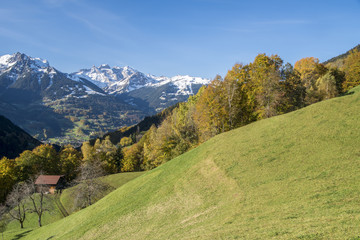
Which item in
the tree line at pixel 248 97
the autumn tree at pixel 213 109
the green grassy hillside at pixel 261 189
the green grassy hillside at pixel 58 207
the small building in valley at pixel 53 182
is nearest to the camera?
the green grassy hillside at pixel 261 189

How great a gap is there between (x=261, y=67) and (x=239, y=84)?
6602 mm

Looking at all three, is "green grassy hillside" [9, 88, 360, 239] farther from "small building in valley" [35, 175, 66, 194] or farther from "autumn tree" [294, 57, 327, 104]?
"small building in valley" [35, 175, 66, 194]

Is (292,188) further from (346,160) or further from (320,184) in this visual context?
(346,160)

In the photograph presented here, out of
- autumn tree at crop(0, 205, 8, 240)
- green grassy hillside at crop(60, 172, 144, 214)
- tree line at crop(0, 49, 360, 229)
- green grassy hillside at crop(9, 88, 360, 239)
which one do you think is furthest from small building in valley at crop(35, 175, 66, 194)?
green grassy hillside at crop(9, 88, 360, 239)

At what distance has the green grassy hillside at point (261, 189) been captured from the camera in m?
16.0

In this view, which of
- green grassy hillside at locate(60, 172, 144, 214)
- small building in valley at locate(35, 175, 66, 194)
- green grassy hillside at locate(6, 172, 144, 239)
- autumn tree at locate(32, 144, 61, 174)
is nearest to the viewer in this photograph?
green grassy hillside at locate(6, 172, 144, 239)

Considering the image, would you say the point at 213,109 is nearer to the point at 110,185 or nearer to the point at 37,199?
the point at 110,185

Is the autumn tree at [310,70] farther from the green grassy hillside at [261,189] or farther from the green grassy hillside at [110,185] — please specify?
the green grassy hillside at [110,185]

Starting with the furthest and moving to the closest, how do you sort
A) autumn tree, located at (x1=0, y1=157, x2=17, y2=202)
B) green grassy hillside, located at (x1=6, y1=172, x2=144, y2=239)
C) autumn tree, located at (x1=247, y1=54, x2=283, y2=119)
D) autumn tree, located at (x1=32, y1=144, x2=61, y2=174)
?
autumn tree, located at (x1=32, y1=144, x2=61, y2=174), autumn tree, located at (x1=0, y1=157, x2=17, y2=202), green grassy hillside, located at (x1=6, y1=172, x2=144, y2=239), autumn tree, located at (x1=247, y1=54, x2=283, y2=119)

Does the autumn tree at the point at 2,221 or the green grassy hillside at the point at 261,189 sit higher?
the green grassy hillside at the point at 261,189

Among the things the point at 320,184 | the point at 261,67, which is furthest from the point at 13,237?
the point at 261,67

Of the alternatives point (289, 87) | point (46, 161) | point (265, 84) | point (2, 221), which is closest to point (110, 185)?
point (2, 221)

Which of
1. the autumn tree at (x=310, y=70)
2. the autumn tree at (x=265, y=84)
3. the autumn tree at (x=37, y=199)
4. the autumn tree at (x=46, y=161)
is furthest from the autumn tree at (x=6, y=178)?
the autumn tree at (x=310, y=70)

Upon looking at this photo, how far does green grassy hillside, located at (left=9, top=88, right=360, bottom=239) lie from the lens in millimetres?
16047
